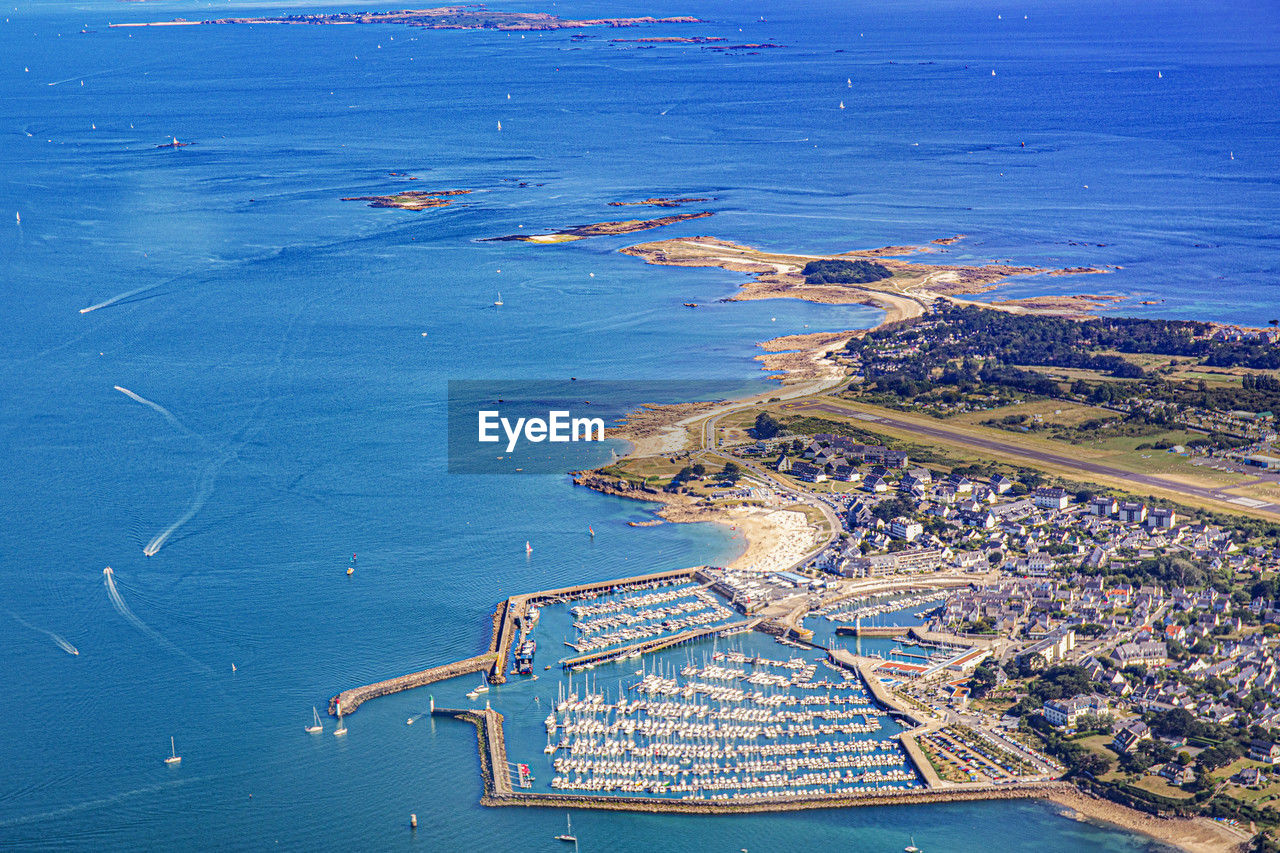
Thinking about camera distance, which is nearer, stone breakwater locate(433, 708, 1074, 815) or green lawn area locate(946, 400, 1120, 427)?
stone breakwater locate(433, 708, 1074, 815)

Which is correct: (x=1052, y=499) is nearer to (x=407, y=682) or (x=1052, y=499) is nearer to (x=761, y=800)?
(x=761, y=800)

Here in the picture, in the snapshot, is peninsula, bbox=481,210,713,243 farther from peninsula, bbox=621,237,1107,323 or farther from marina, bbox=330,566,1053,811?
marina, bbox=330,566,1053,811

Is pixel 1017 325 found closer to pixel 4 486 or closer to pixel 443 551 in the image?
pixel 443 551

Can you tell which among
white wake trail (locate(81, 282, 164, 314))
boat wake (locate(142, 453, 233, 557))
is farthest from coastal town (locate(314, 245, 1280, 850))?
white wake trail (locate(81, 282, 164, 314))

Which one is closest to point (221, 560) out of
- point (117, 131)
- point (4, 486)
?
point (4, 486)

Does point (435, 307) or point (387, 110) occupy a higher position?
point (387, 110)

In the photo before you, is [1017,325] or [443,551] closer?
[443,551]
